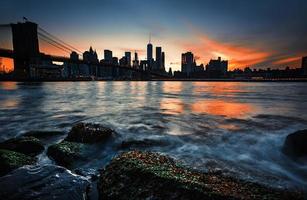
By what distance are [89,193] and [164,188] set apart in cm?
140

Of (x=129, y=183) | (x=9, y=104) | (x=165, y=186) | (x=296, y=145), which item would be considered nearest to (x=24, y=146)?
(x=129, y=183)

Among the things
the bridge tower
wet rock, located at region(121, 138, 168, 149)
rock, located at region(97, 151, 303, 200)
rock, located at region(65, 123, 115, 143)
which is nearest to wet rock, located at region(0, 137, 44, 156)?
rock, located at region(65, 123, 115, 143)

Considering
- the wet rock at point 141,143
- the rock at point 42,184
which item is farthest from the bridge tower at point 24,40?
the rock at point 42,184

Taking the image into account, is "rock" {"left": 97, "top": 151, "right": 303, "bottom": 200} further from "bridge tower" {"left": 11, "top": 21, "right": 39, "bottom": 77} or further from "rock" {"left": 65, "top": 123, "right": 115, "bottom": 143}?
"bridge tower" {"left": 11, "top": 21, "right": 39, "bottom": 77}

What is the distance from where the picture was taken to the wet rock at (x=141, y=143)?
7.00 m

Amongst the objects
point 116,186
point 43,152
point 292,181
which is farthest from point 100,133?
point 292,181

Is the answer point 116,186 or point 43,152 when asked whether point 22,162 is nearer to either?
point 43,152

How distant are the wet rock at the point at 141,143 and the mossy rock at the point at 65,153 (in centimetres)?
171

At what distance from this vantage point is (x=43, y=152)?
5.86m

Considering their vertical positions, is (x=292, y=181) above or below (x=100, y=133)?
below

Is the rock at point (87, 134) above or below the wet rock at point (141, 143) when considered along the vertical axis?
above

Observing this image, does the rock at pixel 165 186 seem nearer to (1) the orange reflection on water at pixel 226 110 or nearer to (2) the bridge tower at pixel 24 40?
(1) the orange reflection on water at pixel 226 110

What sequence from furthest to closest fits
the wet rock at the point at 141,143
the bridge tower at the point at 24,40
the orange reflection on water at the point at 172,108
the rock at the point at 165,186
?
the bridge tower at the point at 24,40 → the orange reflection on water at the point at 172,108 → the wet rock at the point at 141,143 → the rock at the point at 165,186

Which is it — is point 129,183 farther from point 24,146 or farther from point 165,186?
point 24,146
